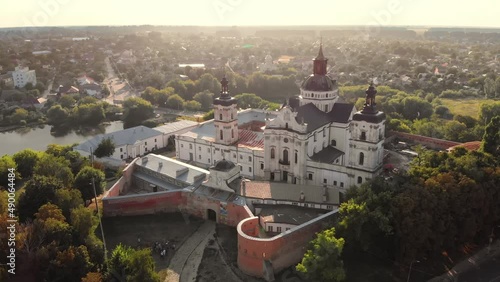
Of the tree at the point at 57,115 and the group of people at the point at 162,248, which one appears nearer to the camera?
the group of people at the point at 162,248

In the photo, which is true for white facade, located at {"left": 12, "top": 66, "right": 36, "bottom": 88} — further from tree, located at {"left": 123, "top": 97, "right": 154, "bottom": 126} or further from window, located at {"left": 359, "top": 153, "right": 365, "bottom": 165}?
window, located at {"left": 359, "top": 153, "right": 365, "bottom": 165}

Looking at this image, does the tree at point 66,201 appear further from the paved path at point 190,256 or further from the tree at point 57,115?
the tree at point 57,115

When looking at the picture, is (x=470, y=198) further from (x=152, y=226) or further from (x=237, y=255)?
(x=152, y=226)

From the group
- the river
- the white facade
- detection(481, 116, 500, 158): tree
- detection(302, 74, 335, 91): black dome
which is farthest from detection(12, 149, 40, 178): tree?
the white facade

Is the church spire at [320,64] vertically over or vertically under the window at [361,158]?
over

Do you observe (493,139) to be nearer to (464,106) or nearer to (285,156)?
(285,156)

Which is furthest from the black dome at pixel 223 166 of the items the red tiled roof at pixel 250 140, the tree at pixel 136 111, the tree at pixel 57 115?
the tree at pixel 57 115

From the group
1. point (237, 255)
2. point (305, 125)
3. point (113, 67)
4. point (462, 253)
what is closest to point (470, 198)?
point (462, 253)
